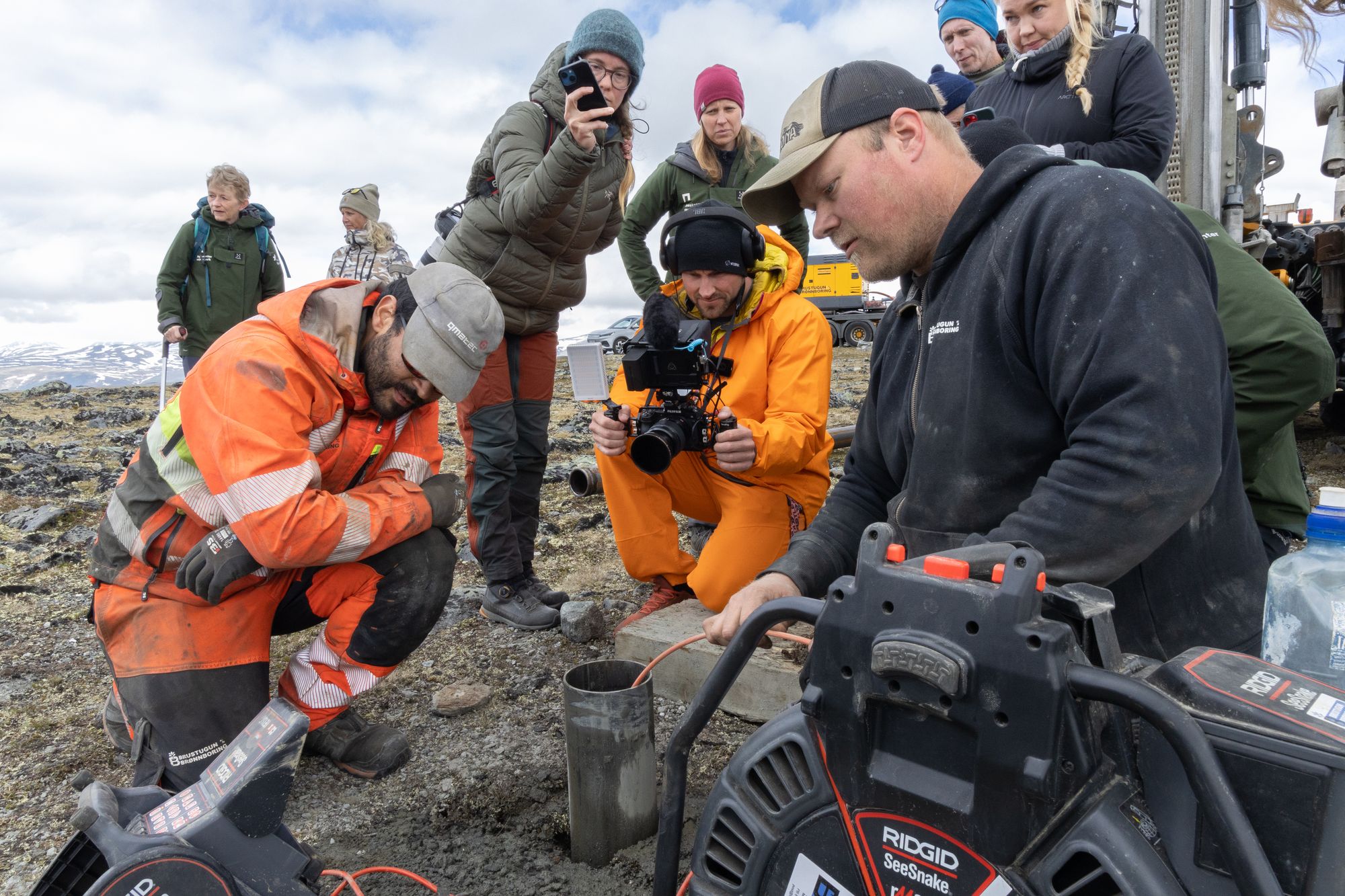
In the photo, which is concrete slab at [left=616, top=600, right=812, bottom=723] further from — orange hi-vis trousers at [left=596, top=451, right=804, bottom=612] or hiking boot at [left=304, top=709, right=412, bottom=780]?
hiking boot at [left=304, top=709, right=412, bottom=780]

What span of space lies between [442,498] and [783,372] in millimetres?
1413

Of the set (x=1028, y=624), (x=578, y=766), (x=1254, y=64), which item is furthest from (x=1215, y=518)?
(x=1254, y=64)

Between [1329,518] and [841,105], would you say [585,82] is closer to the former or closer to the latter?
[841,105]

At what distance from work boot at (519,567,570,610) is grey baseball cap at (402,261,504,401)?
135 centimetres

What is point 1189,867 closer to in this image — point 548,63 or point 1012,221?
point 1012,221

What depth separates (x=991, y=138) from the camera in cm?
189

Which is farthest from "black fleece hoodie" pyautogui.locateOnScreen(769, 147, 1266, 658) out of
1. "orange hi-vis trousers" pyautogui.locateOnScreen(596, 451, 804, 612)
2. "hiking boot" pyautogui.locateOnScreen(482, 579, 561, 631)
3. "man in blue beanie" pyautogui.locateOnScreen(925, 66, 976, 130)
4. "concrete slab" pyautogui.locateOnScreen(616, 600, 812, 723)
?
"man in blue beanie" pyautogui.locateOnScreen(925, 66, 976, 130)

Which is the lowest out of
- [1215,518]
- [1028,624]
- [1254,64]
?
[1215,518]

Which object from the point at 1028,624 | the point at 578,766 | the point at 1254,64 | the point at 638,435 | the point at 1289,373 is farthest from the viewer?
the point at 1254,64

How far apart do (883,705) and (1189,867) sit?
0.34m

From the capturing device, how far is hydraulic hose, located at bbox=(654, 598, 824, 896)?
1175mm

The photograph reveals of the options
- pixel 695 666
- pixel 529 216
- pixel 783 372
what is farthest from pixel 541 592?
pixel 529 216

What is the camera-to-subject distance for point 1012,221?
5.30 ft

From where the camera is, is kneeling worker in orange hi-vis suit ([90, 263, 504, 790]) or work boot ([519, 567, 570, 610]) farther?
work boot ([519, 567, 570, 610])
